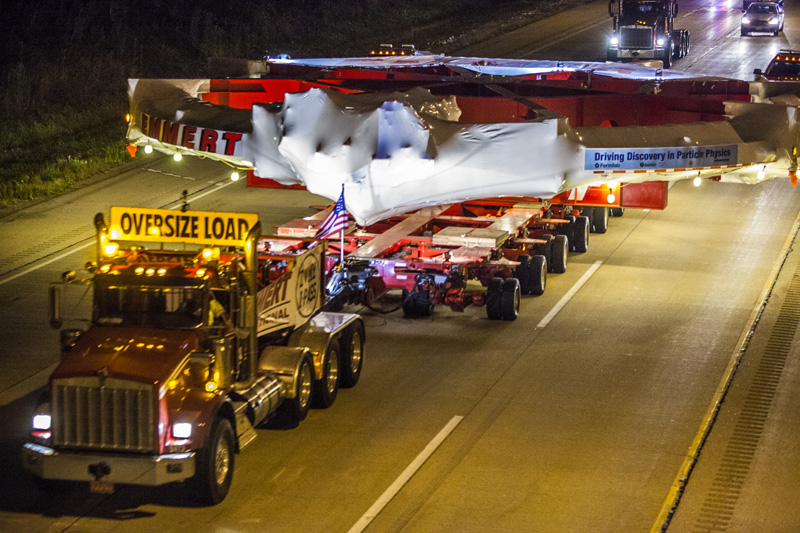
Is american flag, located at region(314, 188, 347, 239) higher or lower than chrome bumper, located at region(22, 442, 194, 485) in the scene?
higher

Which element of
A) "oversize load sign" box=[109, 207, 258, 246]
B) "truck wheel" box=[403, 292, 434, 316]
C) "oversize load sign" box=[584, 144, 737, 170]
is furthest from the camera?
"truck wheel" box=[403, 292, 434, 316]

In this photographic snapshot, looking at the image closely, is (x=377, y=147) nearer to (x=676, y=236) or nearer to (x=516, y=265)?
(x=516, y=265)

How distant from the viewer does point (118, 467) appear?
1037cm

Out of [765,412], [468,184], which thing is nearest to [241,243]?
[468,184]

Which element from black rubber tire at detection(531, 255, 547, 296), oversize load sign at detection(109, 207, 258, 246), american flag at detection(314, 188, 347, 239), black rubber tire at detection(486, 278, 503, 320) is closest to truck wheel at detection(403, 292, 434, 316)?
black rubber tire at detection(486, 278, 503, 320)

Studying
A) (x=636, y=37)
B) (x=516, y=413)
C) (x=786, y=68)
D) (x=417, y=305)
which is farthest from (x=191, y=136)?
(x=636, y=37)

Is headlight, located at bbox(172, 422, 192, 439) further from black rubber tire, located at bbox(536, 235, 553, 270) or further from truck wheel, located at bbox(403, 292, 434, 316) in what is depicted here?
A: black rubber tire, located at bbox(536, 235, 553, 270)

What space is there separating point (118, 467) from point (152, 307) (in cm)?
162

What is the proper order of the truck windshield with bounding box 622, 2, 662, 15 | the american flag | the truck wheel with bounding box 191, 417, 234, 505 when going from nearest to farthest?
the truck wheel with bounding box 191, 417, 234, 505, the american flag, the truck windshield with bounding box 622, 2, 662, 15

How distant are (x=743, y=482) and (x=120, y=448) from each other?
603cm

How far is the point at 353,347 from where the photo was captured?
14469 mm

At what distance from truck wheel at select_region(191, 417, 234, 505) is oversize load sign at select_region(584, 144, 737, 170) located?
23.4 feet

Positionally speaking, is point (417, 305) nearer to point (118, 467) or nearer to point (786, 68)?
point (118, 467)

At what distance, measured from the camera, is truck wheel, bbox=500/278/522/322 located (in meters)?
17.3
